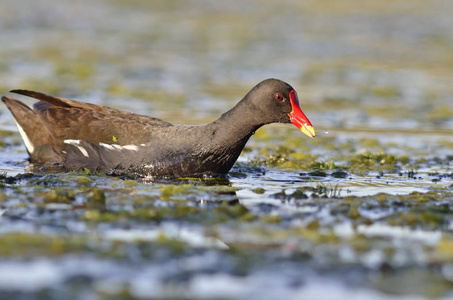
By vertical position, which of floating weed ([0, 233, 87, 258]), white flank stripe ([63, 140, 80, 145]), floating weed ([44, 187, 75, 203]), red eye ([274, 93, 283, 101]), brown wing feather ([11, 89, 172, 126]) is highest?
red eye ([274, 93, 283, 101])

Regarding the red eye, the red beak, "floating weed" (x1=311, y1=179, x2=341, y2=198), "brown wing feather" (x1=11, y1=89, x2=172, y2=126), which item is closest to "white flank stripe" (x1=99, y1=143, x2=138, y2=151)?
"brown wing feather" (x1=11, y1=89, x2=172, y2=126)

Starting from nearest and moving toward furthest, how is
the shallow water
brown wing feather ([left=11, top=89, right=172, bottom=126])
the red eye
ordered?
the shallow water → the red eye → brown wing feather ([left=11, top=89, right=172, bottom=126])

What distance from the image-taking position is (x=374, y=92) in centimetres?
1322

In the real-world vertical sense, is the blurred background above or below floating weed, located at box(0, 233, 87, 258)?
above

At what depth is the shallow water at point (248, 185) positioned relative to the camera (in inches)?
158

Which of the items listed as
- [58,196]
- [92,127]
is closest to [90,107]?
[92,127]

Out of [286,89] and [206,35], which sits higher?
[206,35]

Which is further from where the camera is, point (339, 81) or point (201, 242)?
point (339, 81)

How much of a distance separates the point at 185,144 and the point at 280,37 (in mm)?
12358

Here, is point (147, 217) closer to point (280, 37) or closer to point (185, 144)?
point (185, 144)

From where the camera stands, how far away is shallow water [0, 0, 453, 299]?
158 inches

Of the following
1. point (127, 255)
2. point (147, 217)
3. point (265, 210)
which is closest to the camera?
point (127, 255)

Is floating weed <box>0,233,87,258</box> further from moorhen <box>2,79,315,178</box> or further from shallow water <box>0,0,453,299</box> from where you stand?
moorhen <box>2,79,315,178</box>

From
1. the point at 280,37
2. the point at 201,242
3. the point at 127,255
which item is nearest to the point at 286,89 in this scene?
the point at 201,242
